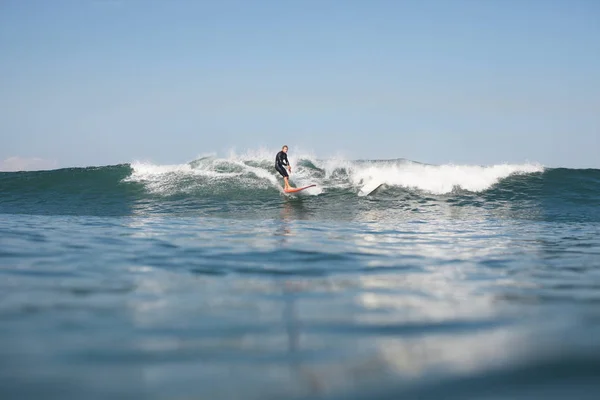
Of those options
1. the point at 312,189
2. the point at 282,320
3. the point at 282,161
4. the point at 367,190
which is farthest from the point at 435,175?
the point at 282,320

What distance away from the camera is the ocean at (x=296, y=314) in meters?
1.70

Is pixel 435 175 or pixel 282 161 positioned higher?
pixel 282 161

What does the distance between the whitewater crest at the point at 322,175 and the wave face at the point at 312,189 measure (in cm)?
4

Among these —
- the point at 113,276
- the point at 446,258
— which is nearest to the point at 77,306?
the point at 113,276

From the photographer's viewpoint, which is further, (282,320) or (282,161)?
(282,161)

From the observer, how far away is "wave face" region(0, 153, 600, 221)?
45.9 feet

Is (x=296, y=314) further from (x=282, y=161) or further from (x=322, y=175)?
(x=322, y=175)

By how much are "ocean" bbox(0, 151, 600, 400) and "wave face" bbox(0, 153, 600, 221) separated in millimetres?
6215

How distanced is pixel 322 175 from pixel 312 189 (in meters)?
2.42

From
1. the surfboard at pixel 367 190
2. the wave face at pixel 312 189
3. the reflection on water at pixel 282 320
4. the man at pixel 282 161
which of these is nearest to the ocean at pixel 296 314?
the reflection on water at pixel 282 320

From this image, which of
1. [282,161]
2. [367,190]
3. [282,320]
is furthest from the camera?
[367,190]

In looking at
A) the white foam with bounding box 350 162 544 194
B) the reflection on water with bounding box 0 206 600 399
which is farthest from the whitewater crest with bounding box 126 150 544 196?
the reflection on water with bounding box 0 206 600 399

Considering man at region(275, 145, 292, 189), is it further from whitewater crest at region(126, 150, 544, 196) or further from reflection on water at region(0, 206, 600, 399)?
reflection on water at region(0, 206, 600, 399)

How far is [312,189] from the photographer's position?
16703mm
